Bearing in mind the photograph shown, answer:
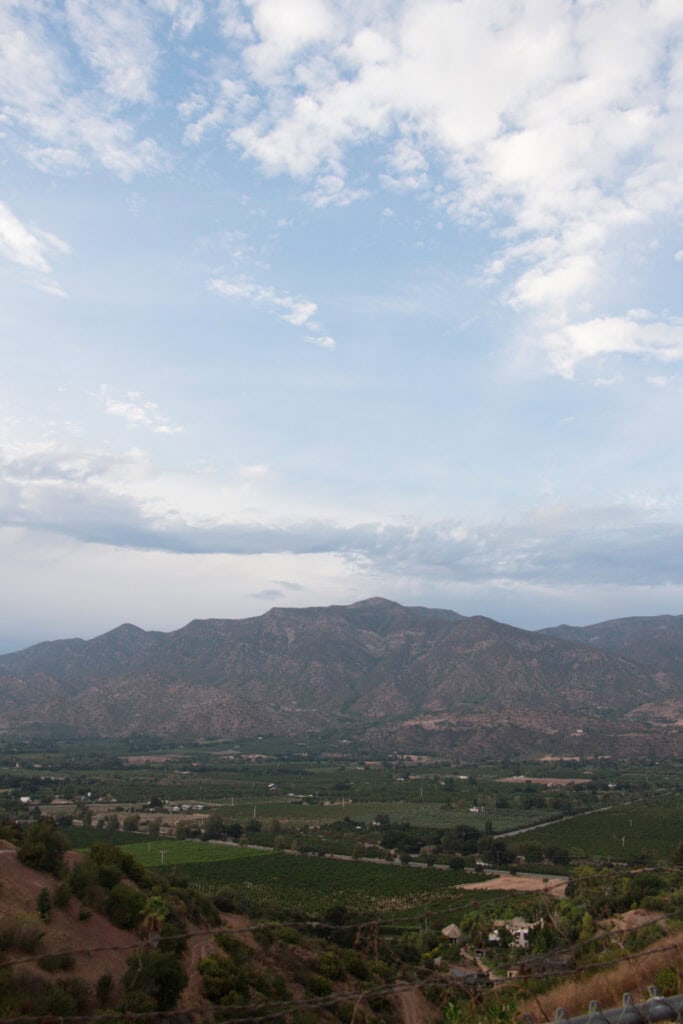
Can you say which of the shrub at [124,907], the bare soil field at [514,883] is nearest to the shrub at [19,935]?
the shrub at [124,907]

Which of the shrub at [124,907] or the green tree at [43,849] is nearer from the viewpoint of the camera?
the shrub at [124,907]

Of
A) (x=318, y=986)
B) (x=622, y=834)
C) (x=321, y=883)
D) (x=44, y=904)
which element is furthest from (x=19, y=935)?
(x=622, y=834)

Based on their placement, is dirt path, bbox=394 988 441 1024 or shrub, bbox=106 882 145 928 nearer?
shrub, bbox=106 882 145 928

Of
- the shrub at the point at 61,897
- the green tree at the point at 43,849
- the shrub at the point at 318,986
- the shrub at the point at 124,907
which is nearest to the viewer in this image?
the shrub at the point at 61,897

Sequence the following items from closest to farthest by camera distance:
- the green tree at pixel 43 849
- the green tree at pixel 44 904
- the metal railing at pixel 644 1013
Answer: the metal railing at pixel 644 1013
the green tree at pixel 44 904
the green tree at pixel 43 849

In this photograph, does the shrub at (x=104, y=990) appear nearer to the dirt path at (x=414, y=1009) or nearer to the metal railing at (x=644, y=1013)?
the dirt path at (x=414, y=1009)

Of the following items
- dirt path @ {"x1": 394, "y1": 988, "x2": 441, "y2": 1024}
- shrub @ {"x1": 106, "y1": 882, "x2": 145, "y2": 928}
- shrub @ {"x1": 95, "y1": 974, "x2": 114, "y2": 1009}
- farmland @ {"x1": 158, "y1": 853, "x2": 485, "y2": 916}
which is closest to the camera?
shrub @ {"x1": 95, "y1": 974, "x2": 114, "y2": 1009}

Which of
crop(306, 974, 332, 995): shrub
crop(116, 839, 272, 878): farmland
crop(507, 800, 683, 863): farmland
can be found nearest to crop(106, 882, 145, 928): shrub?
crop(306, 974, 332, 995): shrub

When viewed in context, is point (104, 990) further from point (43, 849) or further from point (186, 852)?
point (186, 852)

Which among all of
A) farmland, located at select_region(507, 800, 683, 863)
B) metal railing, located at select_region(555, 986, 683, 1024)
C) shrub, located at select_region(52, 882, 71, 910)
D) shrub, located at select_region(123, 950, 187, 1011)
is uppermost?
metal railing, located at select_region(555, 986, 683, 1024)

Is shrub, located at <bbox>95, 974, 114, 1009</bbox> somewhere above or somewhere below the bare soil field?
above

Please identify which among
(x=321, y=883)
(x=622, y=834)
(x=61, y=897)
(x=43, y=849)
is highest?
(x=43, y=849)

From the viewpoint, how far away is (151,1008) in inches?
677

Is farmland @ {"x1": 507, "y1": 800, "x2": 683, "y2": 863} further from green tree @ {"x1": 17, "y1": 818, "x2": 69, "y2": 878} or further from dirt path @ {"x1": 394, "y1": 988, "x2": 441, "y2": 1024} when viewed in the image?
green tree @ {"x1": 17, "y1": 818, "x2": 69, "y2": 878}
